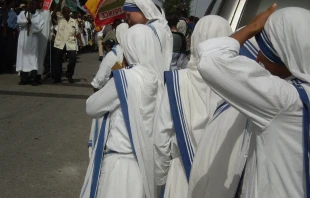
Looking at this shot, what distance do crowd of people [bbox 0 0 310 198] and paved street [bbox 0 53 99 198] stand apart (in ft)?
5.86

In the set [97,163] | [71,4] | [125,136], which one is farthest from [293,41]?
[71,4]

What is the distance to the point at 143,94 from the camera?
10.9ft

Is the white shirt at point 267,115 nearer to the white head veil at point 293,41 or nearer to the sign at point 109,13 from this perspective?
the white head veil at point 293,41

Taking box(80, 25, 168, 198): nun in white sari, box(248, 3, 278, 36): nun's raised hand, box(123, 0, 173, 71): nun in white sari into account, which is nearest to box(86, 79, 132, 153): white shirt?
box(80, 25, 168, 198): nun in white sari

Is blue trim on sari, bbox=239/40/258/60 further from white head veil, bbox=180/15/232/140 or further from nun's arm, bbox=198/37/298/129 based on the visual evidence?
nun's arm, bbox=198/37/298/129

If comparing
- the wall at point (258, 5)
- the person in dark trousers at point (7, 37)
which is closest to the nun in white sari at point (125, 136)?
the wall at point (258, 5)

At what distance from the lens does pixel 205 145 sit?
256 centimetres

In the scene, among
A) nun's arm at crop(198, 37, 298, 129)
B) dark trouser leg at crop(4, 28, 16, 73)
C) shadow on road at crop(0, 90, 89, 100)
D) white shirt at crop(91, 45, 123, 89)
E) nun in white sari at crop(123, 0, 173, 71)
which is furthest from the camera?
dark trouser leg at crop(4, 28, 16, 73)

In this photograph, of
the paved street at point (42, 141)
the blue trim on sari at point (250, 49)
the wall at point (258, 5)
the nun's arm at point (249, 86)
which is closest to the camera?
the nun's arm at point (249, 86)

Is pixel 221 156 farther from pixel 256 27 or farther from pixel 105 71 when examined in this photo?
pixel 105 71

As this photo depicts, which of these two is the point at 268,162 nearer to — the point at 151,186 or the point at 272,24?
the point at 272,24

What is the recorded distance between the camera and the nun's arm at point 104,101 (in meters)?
3.26

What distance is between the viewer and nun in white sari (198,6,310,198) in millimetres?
1922

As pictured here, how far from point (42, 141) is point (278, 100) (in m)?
5.56
